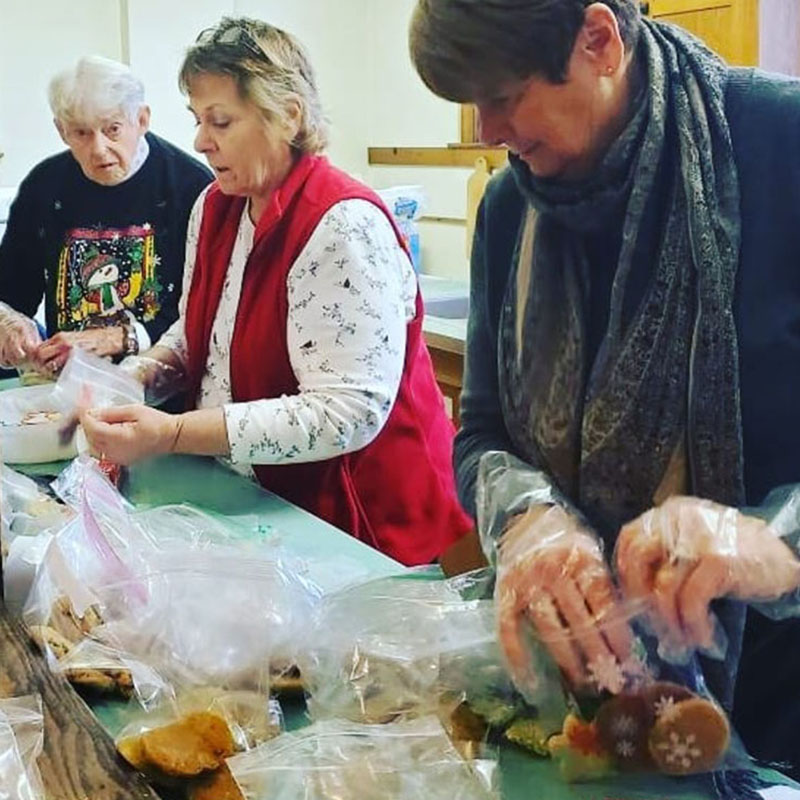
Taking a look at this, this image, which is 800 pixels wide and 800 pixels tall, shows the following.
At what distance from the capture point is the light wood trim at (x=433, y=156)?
3547 millimetres

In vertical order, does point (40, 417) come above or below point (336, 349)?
below

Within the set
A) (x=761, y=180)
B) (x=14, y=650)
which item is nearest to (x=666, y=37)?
(x=761, y=180)

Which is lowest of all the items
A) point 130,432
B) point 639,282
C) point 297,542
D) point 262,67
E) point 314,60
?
point 297,542

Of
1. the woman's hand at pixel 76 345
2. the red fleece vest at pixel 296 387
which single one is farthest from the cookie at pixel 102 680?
the woman's hand at pixel 76 345

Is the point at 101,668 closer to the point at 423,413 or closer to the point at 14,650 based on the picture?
the point at 14,650

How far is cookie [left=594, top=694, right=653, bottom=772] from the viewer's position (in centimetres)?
80

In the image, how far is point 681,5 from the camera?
2.72 meters

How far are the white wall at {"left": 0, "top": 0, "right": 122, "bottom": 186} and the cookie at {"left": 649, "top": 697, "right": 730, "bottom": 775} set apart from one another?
3.13 metres

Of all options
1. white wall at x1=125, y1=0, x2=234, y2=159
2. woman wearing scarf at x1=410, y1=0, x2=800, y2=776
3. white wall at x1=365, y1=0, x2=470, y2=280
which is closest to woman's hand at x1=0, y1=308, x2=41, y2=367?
woman wearing scarf at x1=410, y1=0, x2=800, y2=776

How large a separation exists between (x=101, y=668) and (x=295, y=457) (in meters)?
0.53

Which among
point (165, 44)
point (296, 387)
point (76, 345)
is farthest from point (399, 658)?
point (165, 44)

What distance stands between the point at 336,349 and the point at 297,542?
251 mm

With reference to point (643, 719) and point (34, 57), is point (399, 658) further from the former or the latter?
point (34, 57)

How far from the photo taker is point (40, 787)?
2.61ft
